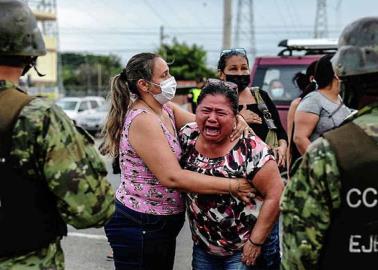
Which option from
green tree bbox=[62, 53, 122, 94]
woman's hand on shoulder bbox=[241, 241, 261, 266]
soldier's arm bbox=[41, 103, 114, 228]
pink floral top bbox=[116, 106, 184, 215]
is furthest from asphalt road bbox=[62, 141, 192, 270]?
green tree bbox=[62, 53, 122, 94]

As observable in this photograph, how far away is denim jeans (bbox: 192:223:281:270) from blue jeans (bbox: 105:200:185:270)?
162 mm

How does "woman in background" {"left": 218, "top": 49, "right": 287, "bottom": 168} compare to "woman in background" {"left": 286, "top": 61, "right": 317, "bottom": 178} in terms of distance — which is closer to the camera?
"woman in background" {"left": 218, "top": 49, "right": 287, "bottom": 168}

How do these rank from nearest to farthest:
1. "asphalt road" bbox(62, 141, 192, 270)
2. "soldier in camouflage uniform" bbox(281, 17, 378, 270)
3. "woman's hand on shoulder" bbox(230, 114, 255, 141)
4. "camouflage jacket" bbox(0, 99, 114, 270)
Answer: "soldier in camouflage uniform" bbox(281, 17, 378, 270) < "camouflage jacket" bbox(0, 99, 114, 270) < "woman's hand on shoulder" bbox(230, 114, 255, 141) < "asphalt road" bbox(62, 141, 192, 270)

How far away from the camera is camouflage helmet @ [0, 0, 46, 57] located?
2.10m

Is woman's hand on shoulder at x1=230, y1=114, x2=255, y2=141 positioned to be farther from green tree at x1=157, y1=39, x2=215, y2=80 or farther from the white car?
green tree at x1=157, y1=39, x2=215, y2=80

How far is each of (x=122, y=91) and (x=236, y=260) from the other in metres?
1.06

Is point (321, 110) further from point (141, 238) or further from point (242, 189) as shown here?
point (141, 238)

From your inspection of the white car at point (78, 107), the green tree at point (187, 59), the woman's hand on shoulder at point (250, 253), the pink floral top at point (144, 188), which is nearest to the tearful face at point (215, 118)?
the pink floral top at point (144, 188)

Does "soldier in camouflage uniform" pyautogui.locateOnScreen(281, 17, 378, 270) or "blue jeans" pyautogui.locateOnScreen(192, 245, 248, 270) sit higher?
"soldier in camouflage uniform" pyautogui.locateOnScreen(281, 17, 378, 270)

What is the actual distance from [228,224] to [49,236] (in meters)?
0.99

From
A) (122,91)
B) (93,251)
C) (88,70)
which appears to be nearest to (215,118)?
(122,91)

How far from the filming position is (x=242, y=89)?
12.7ft

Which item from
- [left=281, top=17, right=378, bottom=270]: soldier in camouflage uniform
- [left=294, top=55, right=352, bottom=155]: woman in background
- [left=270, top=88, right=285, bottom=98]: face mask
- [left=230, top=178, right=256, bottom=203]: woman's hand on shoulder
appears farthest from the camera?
[left=270, top=88, right=285, bottom=98]: face mask

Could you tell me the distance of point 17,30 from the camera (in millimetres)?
2113
